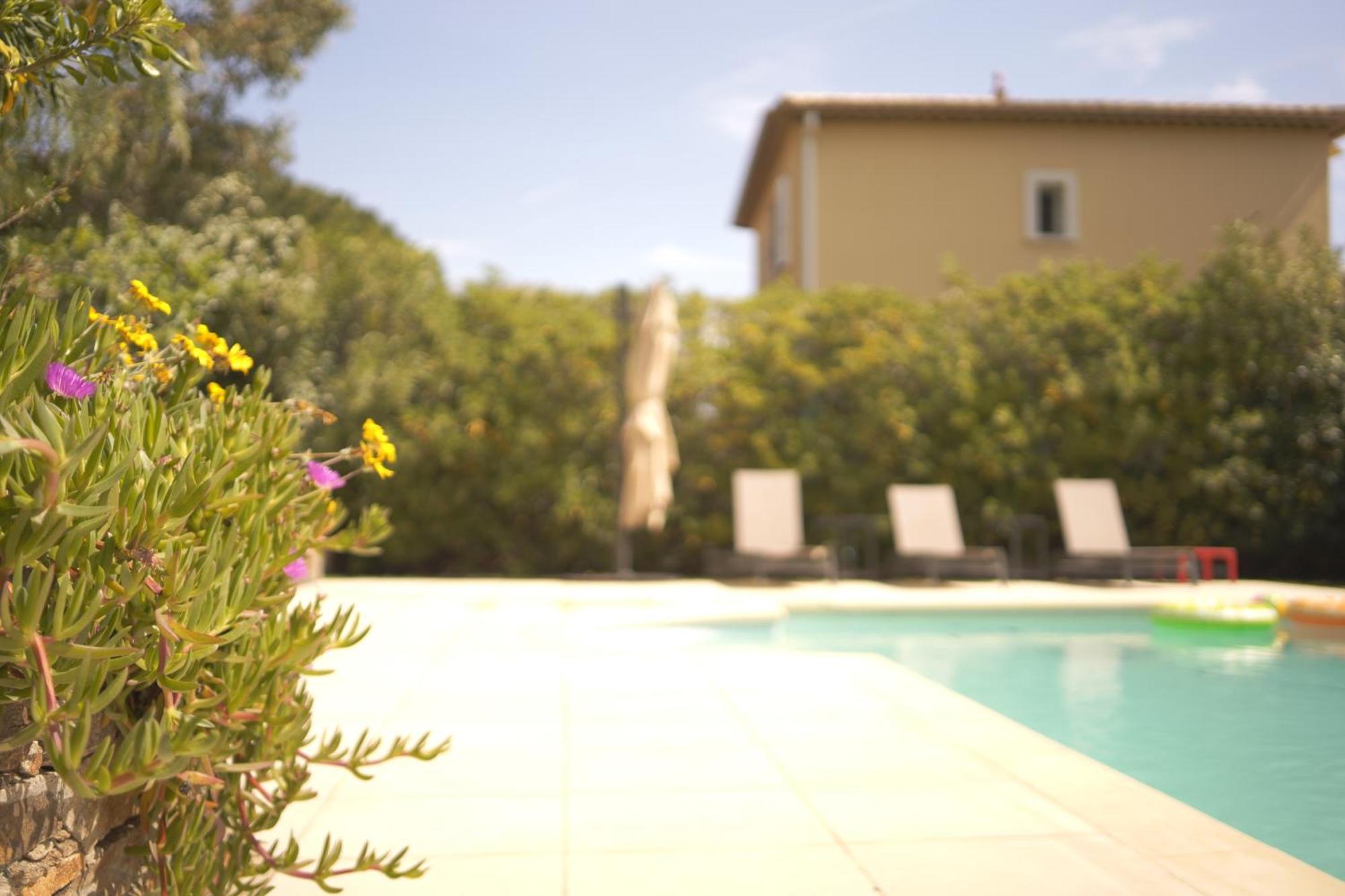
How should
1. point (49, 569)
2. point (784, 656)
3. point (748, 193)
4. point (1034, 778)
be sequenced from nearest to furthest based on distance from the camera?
point (49, 569) → point (1034, 778) → point (784, 656) → point (748, 193)

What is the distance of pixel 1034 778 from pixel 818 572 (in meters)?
6.80

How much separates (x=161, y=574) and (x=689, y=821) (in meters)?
1.86

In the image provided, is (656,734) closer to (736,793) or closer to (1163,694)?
(736,793)

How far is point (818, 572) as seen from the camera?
10.3 meters

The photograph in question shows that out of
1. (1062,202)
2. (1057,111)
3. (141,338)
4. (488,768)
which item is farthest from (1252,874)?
(1062,202)

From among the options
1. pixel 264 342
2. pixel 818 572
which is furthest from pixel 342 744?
pixel 818 572

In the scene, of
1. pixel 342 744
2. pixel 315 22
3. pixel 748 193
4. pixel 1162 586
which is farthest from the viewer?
pixel 748 193

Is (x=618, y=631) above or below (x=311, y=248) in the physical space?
below

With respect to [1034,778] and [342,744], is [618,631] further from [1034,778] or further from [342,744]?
[1034,778]

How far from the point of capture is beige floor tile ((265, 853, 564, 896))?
2.59 metres

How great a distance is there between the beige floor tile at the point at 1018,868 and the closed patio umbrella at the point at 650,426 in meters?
6.76

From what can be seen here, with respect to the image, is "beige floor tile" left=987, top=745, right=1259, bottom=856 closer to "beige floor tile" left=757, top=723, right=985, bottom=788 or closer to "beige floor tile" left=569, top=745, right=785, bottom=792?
"beige floor tile" left=757, top=723, right=985, bottom=788

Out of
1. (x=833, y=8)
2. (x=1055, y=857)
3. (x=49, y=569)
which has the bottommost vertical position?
(x=1055, y=857)

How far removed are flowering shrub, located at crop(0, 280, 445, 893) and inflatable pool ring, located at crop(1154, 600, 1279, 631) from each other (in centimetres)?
687
